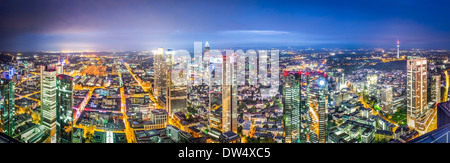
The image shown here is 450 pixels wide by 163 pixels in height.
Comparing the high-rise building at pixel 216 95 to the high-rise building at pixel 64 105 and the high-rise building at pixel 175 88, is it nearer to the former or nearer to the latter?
the high-rise building at pixel 175 88

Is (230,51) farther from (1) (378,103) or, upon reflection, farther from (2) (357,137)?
(1) (378,103)

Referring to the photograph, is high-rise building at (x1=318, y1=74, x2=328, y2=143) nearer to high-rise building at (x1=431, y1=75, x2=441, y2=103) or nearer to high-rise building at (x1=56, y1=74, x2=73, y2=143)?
high-rise building at (x1=431, y1=75, x2=441, y2=103)

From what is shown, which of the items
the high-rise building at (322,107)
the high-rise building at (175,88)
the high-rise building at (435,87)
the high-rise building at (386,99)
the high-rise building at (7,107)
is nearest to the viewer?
the high-rise building at (7,107)

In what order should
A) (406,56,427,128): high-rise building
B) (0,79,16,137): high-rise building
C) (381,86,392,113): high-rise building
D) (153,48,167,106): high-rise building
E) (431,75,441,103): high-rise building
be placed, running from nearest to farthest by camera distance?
(0,79,16,137): high-rise building → (431,75,441,103): high-rise building → (406,56,427,128): high-rise building → (381,86,392,113): high-rise building → (153,48,167,106): high-rise building

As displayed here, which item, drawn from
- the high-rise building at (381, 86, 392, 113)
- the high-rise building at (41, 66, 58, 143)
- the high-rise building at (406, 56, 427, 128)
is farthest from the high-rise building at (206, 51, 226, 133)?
the high-rise building at (381, 86, 392, 113)

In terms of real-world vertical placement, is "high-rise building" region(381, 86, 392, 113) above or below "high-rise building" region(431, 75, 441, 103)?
below

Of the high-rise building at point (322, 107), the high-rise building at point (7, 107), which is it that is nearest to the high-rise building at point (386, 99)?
the high-rise building at point (322, 107)
